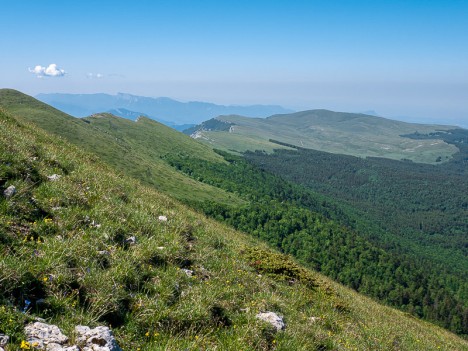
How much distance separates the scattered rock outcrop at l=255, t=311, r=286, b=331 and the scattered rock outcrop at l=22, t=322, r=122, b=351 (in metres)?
3.79

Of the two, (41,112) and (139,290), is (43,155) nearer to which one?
(139,290)

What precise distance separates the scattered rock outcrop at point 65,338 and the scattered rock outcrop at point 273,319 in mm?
3793

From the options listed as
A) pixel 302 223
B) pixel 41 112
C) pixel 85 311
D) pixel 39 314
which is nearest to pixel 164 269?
pixel 85 311

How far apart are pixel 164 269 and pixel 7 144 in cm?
741

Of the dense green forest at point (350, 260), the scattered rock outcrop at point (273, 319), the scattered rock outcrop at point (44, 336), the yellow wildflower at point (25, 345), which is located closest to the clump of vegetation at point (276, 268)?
the scattered rock outcrop at point (273, 319)

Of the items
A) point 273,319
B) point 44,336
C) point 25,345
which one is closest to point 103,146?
point 273,319

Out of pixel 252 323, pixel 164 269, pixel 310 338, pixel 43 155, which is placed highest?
pixel 43 155

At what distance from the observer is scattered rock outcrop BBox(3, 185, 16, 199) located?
874 centimetres

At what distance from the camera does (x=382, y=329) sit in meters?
12.4

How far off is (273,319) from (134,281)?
141 inches

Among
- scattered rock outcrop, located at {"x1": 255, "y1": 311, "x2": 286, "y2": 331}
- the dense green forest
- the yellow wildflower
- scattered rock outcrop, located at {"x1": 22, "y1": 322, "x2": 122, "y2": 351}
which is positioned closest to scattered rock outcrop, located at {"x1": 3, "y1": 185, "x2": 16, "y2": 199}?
scattered rock outcrop, located at {"x1": 22, "y1": 322, "x2": 122, "y2": 351}

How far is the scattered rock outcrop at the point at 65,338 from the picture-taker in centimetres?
512

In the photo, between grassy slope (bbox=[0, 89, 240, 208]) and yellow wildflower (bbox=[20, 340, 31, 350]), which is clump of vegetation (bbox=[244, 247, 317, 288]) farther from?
grassy slope (bbox=[0, 89, 240, 208])

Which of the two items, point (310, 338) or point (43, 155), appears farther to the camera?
point (43, 155)
